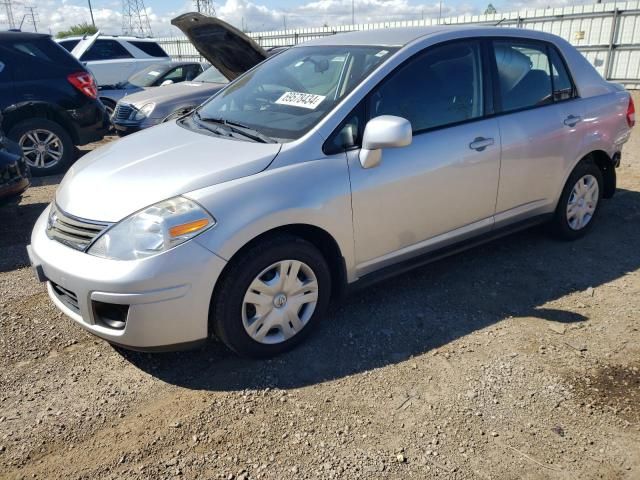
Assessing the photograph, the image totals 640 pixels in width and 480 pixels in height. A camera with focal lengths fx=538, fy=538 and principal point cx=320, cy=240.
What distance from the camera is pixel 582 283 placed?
4.00 m

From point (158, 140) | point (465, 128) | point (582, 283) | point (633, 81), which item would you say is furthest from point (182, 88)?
point (633, 81)

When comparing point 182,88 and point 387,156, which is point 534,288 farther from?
point 182,88

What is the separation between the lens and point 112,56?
12367 millimetres

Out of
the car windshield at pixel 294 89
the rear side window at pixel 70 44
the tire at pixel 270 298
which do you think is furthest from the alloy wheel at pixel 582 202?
the rear side window at pixel 70 44

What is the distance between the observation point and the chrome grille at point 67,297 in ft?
9.02

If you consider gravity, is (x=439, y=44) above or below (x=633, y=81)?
above

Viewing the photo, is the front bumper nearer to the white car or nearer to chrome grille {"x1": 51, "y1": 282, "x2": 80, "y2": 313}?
chrome grille {"x1": 51, "y1": 282, "x2": 80, "y2": 313}

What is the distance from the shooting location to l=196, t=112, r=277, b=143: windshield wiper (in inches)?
123

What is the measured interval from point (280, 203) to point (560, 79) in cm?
282

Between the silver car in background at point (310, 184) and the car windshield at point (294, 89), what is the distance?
0.05 feet

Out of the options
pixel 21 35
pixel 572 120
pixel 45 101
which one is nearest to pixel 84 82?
pixel 45 101

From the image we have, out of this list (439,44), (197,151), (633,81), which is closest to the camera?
(197,151)

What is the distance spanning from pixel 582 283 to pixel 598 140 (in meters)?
1.28

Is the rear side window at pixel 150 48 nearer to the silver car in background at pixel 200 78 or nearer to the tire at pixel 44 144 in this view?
the silver car in background at pixel 200 78
